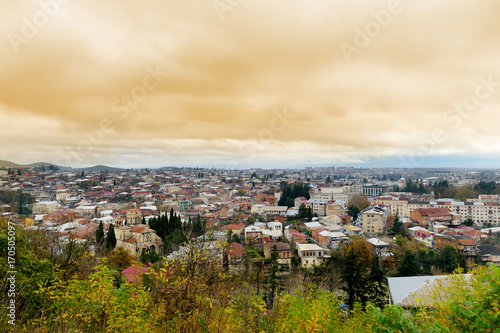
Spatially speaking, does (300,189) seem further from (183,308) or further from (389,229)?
(183,308)

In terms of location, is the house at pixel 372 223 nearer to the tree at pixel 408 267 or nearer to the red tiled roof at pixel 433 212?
the red tiled roof at pixel 433 212

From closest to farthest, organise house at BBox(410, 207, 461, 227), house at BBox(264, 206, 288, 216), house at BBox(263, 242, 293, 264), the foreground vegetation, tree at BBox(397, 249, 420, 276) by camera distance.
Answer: the foreground vegetation, tree at BBox(397, 249, 420, 276), house at BBox(263, 242, 293, 264), house at BBox(410, 207, 461, 227), house at BBox(264, 206, 288, 216)

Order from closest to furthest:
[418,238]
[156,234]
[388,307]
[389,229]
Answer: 1. [388,307]
2. [156,234]
3. [418,238]
4. [389,229]

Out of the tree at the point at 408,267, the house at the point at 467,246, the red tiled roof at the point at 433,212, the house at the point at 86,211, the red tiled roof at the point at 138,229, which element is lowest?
the house at the point at 86,211

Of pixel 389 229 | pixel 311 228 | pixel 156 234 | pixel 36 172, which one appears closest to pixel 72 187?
pixel 36 172

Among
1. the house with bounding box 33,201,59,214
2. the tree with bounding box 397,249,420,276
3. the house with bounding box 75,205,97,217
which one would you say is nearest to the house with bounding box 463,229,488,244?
the tree with bounding box 397,249,420,276

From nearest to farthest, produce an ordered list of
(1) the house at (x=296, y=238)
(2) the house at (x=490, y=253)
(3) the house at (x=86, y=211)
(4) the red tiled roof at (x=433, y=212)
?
(2) the house at (x=490, y=253) → (1) the house at (x=296, y=238) → (4) the red tiled roof at (x=433, y=212) → (3) the house at (x=86, y=211)

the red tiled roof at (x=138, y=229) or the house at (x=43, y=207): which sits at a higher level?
the red tiled roof at (x=138, y=229)

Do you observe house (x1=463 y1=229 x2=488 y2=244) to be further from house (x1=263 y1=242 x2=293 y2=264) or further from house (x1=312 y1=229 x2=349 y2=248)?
house (x1=263 y1=242 x2=293 y2=264)

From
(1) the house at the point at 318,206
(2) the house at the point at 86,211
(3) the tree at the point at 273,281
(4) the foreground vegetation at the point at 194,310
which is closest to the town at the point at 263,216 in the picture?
(2) the house at the point at 86,211

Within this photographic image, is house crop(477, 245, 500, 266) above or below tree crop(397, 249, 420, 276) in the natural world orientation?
below

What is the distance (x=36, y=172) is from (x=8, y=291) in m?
42.8

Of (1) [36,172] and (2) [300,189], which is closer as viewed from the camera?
(2) [300,189]

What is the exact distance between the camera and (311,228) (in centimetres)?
1894
